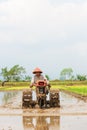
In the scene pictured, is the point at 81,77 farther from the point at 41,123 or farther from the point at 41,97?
the point at 41,123

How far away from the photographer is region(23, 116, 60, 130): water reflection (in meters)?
10.6

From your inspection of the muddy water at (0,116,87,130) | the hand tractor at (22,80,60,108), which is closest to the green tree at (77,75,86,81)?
the hand tractor at (22,80,60,108)

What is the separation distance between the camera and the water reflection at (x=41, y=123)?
10.6 m

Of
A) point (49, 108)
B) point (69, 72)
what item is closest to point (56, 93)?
point (49, 108)

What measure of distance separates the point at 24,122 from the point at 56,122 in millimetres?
1117

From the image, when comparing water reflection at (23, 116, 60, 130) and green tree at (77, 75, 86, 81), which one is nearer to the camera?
water reflection at (23, 116, 60, 130)

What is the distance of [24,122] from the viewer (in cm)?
1205

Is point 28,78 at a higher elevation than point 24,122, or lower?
higher

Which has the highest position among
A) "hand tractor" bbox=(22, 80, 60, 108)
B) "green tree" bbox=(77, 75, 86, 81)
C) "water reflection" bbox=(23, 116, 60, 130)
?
"green tree" bbox=(77, 75, 86, 81)

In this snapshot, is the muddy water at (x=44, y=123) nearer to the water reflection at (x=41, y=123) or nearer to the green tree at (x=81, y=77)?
the water reflection at (x=41, y=123)

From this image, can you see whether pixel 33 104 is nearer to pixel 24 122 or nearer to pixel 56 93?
pixel 56 93

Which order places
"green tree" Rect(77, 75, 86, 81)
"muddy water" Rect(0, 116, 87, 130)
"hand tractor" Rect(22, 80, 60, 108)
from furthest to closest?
1. "green tree" Rect(77, 75, 86, 81)
2. "hand tractor" Rect(22, 80, 60, 108)
3. "muddy water" Rect(0, 116, 87, 130)

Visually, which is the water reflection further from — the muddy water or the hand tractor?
the hand tractor

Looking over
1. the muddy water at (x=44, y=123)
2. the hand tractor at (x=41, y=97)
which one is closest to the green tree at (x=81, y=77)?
the hand tractor at (x=41, y=97)
